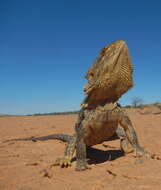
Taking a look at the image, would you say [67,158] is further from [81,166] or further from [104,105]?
[104,105]

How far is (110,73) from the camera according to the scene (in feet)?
14.0

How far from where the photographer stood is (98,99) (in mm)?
4676

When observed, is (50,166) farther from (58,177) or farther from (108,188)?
(108,188)

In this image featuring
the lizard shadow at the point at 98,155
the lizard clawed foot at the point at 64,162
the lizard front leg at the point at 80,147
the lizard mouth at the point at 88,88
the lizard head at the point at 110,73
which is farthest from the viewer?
the lizard shadow at the point at 98,155

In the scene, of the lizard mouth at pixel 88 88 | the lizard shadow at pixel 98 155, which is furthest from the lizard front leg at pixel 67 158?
the lizard mouth at pixel 88 88

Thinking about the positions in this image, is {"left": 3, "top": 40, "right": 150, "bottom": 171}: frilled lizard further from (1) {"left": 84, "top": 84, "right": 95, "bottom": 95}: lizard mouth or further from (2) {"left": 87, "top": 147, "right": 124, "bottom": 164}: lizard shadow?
(2) {"left": 87, "top": 147, "right": 124, "bottom": 164}: lizard shadow

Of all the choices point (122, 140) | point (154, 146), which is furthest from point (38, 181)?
point (154, 146)

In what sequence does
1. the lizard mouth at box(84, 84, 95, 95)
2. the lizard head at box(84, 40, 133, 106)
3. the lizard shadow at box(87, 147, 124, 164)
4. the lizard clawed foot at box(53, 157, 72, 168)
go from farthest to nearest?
the lizard shadow at box(87, 147, 124, 164) < the lizard clawed foot at box(53, 157, 72, 168) < the lizard mouth at box(84, 84, 95, 95) < the lizard head at box(84, 40, 133, 106)

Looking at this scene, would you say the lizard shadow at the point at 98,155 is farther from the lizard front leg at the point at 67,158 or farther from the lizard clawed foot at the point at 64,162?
the lizard clawed foot at the point at 64,162

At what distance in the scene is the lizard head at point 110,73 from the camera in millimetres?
4254

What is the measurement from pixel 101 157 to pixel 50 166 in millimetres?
1391

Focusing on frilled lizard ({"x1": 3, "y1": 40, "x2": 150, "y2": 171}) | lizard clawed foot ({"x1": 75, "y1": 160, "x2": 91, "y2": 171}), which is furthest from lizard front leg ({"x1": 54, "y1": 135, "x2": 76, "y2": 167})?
lizard clawed foot ({"x1": 75, "y1": 160, "x2": 91, "y2": 171})

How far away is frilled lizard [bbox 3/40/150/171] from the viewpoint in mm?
4287

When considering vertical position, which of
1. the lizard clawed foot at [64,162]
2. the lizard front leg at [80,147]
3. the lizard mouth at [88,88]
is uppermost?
the lizard mouth at [88,88]
